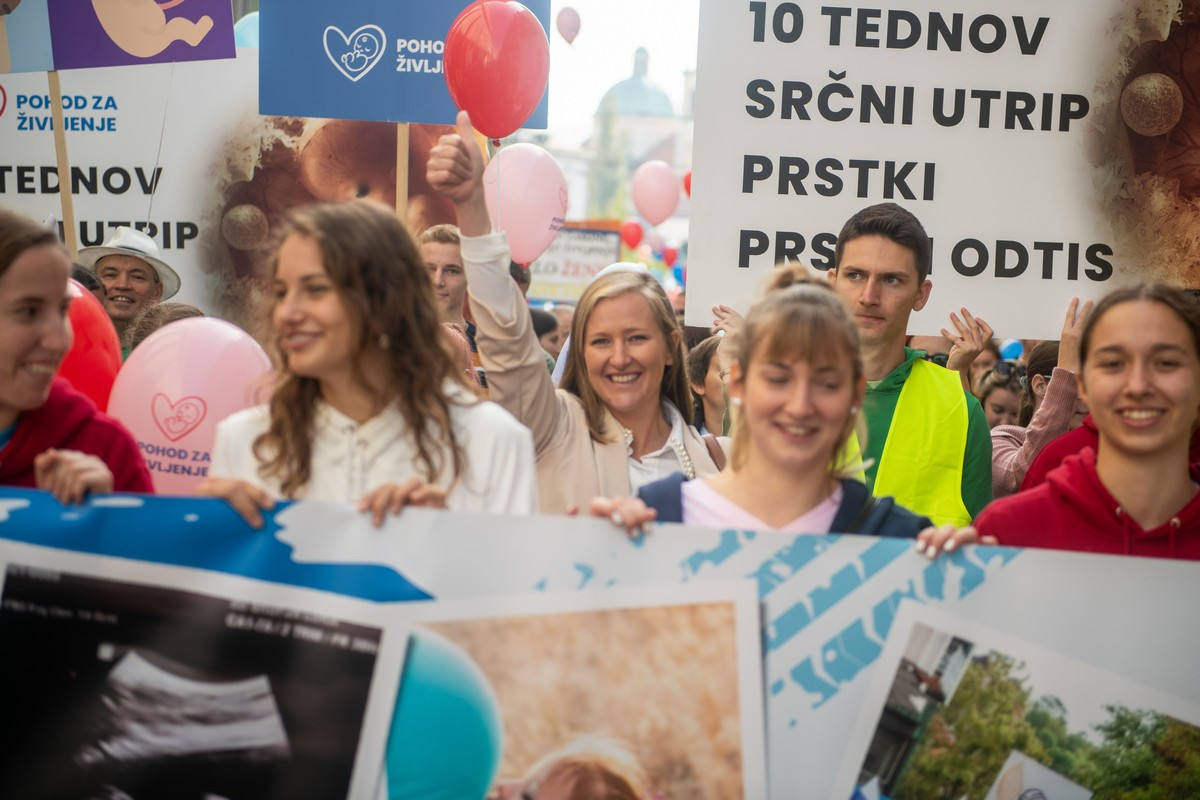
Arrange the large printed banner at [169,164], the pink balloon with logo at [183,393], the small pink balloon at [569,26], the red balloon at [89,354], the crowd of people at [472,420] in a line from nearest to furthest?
the crowd of people at [472,420] < the pink balloon with logo at [183,393] < the red balloon at [89,354] < the large printed banner at [169,164] < the small pink balloon at [569,26]

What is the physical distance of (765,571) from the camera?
2520mm

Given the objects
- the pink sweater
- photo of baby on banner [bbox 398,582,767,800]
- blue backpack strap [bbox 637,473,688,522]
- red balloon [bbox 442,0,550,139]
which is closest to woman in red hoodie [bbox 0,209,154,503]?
photo of baby on banner [bbox 398,582,767,800]

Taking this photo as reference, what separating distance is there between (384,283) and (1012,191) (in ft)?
9.94

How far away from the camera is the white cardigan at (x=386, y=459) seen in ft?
8.70

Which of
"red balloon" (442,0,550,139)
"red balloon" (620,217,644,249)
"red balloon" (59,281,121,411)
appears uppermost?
"red balloon" (620,217,644,249)

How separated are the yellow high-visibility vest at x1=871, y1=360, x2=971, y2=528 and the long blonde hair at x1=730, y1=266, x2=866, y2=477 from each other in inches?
40.0

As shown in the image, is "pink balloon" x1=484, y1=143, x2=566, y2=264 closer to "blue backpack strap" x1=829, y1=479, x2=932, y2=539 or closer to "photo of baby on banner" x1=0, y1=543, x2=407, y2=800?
"blue backpack strap" x1=829, y1=479, x2=932, y2=539

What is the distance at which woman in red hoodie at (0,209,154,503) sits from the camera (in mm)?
2639

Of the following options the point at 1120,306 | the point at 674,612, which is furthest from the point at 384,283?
the point at 1120,306

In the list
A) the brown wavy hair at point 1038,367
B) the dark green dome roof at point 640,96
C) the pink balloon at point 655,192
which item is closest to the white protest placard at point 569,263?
the pink balloon at point 655,192

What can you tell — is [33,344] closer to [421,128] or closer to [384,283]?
[384,283]

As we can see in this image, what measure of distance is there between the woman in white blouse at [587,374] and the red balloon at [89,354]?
1.23 meters

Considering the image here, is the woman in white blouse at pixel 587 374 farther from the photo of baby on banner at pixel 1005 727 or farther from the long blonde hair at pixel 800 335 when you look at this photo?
the photo of baby on banner at pixel 1005 727

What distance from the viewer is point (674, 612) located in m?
2.50
